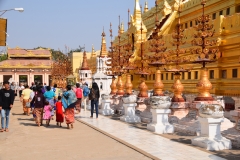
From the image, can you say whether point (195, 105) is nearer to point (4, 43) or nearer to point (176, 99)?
point (176, 99)

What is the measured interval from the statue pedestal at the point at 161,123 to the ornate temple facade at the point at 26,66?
54.4 m

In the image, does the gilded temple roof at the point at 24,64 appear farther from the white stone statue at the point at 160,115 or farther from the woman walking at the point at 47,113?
the white stone statue at the point at 160,115

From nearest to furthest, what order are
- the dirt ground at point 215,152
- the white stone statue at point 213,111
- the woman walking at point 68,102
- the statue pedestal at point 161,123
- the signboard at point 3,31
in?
the dirt ground at point 215,152
the white stone statue at point 213,111
the statue pedestal at point 161,123
the signboard at point 3,31
the woman walking at point 68,102

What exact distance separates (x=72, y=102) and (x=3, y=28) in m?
3.55

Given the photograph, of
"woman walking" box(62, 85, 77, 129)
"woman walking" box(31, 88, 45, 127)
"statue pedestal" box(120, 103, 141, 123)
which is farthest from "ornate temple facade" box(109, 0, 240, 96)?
"woman walking" box(31, 88, 45, 127)

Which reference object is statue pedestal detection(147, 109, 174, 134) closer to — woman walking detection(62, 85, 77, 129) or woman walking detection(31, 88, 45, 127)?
woman walking detection(62, 85, 77, 129)

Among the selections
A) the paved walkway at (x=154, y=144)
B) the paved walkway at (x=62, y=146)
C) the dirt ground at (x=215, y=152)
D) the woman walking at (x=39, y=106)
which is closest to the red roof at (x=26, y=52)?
the woman walking at (x=39, y=106)

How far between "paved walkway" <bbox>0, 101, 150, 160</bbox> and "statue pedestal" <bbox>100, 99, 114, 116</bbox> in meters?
5.05

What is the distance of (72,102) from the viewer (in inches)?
516

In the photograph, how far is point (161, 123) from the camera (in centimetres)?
1124

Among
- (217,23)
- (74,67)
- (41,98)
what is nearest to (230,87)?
(217,23)

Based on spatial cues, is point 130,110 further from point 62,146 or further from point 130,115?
point 62,146

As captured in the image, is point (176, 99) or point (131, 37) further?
point (131, 37)

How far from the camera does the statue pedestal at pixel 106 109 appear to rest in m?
17.7
